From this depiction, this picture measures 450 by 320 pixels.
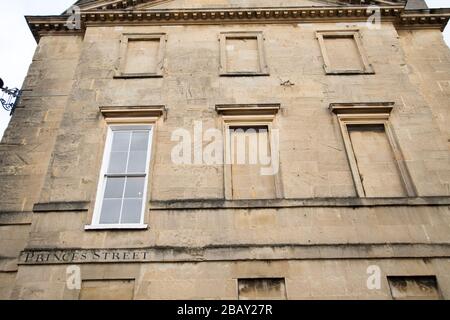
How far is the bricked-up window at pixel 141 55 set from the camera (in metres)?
11.6

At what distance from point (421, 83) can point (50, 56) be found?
11.6m

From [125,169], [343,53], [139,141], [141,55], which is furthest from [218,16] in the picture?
[125,169]

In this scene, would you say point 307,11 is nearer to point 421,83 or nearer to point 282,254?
point 421,83

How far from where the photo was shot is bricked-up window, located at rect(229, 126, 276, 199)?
362 inches

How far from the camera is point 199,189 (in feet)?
29.7

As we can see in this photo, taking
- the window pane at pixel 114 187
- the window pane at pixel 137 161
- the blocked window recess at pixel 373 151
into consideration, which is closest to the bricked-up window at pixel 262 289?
the blocked window recess at pixel 373 151

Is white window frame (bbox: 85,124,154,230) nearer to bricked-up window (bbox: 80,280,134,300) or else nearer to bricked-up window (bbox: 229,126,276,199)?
bricked-up window (bbox: 80,280,134,300)

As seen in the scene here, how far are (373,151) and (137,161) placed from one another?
5881 millimetres

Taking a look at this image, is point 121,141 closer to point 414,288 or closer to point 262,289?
point 262,289

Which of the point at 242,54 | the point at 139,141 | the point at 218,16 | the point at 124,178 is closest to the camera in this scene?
the point at 124,178

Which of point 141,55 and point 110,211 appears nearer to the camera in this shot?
point 110,211

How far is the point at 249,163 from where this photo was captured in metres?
9.64

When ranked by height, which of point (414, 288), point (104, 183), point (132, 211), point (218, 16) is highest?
point (218, 16)

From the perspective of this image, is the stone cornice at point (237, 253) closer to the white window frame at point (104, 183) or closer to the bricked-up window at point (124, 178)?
the white window frame at point (104, 183)
